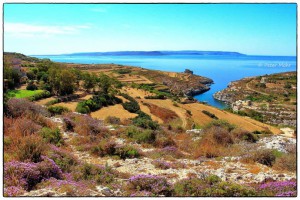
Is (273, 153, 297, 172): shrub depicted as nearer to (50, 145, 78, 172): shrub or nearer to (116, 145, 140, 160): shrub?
(116, 145, 140, 160): shrub

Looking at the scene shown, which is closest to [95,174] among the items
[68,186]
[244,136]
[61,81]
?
[68,186]

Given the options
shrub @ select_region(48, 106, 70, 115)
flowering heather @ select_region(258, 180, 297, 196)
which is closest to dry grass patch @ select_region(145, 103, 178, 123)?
shrub @ select_region(48, 106, 70, 115)

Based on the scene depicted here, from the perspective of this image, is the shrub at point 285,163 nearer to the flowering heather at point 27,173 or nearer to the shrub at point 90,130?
the flowering heather at point 27,173

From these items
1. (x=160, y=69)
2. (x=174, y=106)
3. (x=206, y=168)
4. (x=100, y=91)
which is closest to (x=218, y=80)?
(x=160, y=69)

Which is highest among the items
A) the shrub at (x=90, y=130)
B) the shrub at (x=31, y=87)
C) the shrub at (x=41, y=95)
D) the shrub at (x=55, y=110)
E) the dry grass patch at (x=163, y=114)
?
the shrub at (x=31, y=87)

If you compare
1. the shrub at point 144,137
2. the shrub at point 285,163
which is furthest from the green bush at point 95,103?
the shrub at point 285,163
